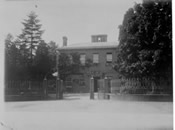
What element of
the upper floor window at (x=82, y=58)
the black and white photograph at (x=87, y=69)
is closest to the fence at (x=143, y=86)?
the black and white photograph at (x=87, y=69)

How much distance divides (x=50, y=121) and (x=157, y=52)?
6507 mm

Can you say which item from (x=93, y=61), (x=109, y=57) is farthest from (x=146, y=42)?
(x=93, y=61)

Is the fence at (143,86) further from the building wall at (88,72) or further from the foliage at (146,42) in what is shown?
the building wall at (88,72)

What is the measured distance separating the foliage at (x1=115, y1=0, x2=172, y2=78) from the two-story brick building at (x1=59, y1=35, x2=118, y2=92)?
4.82 m

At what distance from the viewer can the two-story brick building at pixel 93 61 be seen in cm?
1669

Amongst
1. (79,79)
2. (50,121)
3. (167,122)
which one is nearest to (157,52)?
(167,122)

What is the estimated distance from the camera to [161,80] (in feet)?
30.7

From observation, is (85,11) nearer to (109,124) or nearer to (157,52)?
(109,124)

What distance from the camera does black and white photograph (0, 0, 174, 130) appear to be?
5523mm

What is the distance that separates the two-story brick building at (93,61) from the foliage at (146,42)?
15.8 ft

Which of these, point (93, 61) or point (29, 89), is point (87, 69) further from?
point (29, 89)

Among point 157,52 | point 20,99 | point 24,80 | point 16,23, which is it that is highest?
point 16,23

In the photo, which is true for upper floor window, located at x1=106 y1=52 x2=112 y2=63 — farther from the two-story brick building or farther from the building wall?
the building wall

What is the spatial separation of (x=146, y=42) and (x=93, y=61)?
26.3ft
